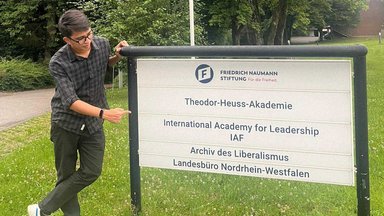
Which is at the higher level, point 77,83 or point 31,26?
point 31,26

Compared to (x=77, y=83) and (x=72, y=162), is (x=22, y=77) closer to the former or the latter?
(x=72, y=162)

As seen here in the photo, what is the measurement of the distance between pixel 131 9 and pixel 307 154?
1432 centimetres

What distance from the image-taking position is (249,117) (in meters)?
4.29

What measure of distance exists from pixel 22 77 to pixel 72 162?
22.7 meters

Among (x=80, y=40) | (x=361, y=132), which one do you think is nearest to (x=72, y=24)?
(x=80, y=40)

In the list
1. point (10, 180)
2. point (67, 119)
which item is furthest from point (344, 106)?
point (10, 180)

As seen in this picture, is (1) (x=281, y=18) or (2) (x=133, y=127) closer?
(2) (x=133, y=127)

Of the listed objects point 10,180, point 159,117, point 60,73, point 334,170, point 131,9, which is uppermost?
point 131,9

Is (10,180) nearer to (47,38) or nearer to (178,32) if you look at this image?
(178,32)

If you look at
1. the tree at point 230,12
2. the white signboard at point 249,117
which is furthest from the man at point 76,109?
the tree at point 230,12

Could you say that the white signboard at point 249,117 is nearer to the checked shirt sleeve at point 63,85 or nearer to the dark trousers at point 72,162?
the dark trousers at point 72,162

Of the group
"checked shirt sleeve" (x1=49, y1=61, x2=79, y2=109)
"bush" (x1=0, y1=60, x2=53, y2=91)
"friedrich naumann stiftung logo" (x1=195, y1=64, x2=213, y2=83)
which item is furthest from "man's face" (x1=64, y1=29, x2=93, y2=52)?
"bush" (x1=0, y1=60, x2=53, y2=91)

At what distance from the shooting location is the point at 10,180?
6.65m

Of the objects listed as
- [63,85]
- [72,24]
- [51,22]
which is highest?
[51,22]
